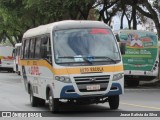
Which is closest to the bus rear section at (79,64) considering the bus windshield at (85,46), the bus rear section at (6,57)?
Answer: the bus windshield at (85,46)

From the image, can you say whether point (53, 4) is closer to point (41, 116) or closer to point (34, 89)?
point (34, 89)

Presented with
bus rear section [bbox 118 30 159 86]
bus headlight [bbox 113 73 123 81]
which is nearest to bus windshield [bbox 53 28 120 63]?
bus headlight [bbox 113 73 123 81]

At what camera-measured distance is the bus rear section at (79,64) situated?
14672mm

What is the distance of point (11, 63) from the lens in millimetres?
58969

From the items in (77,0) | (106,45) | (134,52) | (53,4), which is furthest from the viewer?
(53,4)

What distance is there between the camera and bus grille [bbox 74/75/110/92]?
14.6 m

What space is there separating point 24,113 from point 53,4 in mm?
22199

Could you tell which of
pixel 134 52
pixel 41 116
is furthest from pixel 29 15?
pixel 41 116

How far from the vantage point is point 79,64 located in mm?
14836

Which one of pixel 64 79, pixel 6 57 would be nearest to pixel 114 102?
pixel 64 79

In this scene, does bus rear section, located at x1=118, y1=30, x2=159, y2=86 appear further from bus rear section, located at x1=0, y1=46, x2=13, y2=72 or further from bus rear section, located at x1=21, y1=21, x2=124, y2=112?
bus rear section, located at x1=0, y1=46, x2=13, y2=72

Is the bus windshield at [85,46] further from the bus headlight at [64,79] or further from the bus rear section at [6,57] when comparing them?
the bus rear section at [6,57]

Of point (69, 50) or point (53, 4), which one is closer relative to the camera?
point (69, 50)

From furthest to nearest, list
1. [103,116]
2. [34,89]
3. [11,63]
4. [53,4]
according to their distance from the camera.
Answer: [11,63] → [53,4] → [34,89] → [103,116]
